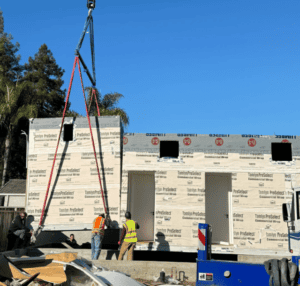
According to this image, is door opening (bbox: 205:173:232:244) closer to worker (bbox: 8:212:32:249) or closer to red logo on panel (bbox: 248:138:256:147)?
red logo on panel (bbox: 248:138:256:147)

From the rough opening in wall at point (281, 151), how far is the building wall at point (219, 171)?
0.60ft

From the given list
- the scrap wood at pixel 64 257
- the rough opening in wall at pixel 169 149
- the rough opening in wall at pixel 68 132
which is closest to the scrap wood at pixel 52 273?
the scrap wood at pixel 64 257

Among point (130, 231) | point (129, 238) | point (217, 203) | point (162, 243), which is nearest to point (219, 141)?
point (217, 203)

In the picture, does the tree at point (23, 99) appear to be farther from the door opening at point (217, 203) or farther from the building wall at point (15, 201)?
the door opening at point (217, 203)

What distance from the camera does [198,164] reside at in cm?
1238

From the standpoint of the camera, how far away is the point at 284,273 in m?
6.29

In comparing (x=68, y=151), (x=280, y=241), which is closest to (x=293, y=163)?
(x=280, y=241)

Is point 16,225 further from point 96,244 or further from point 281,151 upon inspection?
point 281,151

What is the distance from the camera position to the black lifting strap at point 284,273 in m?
6.27

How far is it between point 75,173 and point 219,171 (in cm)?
529

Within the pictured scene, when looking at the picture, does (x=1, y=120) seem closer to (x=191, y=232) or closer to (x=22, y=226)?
(x=22, y=226)

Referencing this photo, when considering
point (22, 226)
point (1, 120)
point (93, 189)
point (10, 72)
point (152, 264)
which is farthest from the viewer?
point (10, 72)

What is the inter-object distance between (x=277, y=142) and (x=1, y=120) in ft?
78.6

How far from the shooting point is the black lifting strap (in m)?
6.27
